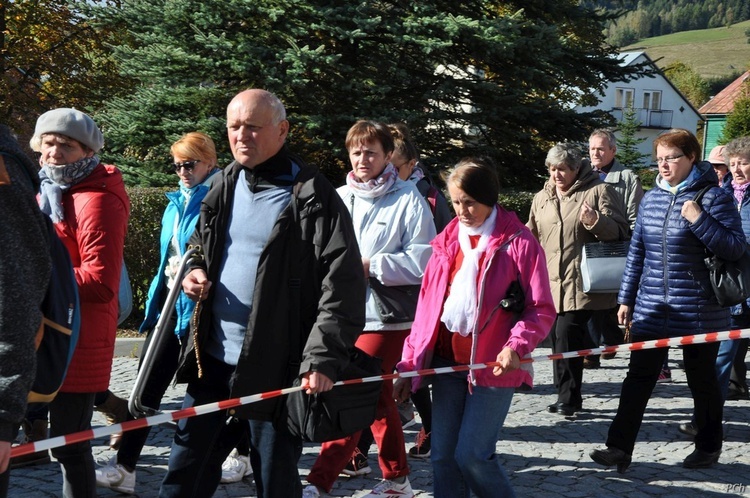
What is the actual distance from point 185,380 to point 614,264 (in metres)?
4.30

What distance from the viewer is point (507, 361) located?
391 cm

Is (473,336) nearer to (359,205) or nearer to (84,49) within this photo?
(359,205)

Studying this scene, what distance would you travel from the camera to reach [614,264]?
284 inches

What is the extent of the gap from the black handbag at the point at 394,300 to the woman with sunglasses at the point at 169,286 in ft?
3.30

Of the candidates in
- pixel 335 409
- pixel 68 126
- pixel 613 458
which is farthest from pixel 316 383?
pixel 613 458

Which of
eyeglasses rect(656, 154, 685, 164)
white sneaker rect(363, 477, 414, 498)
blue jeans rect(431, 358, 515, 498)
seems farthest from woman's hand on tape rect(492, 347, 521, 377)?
eyeglasses rect(656, 154, 685, 164)

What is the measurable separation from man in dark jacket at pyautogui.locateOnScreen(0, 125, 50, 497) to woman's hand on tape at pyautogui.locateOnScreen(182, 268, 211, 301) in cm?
100

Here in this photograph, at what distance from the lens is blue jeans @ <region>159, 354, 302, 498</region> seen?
3.60 meters

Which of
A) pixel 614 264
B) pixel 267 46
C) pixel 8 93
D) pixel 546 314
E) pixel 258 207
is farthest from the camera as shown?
pixel 8 93

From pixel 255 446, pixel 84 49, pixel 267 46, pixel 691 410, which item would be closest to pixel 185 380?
pixel 255 446

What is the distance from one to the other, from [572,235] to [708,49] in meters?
176

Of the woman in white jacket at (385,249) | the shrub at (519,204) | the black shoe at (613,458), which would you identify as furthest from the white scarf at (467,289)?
the shrub at (519,204)

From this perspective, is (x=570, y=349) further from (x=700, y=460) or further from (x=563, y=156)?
(x=700, y=460)

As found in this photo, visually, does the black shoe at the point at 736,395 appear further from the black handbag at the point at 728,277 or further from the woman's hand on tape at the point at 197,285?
the woman's hand on tape at the point at 197,285
